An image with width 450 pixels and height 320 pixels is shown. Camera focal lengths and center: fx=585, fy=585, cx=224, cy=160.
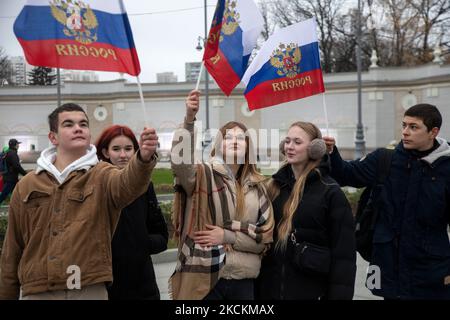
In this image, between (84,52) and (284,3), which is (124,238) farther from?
(284,3)

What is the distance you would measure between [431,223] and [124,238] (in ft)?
6.94

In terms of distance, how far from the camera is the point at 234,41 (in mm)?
5004

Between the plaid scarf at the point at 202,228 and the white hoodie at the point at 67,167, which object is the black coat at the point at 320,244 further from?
the white hoodie at the point at 67,167

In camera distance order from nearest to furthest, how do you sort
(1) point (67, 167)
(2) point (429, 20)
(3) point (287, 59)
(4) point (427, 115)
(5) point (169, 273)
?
(1) point (67, 167) < (4) point (427, 115) < (3) point (287, 59) < (5) point (169, 273) < (2) point (429, 20)

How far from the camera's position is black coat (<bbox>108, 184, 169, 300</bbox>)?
3918 mm

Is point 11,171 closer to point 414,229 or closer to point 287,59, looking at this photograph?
point 287,59

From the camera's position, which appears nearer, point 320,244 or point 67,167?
point 67,167

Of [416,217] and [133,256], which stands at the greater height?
[416,217]

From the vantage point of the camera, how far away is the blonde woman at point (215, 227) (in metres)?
3.55

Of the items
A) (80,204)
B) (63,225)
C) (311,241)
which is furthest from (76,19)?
(311,241)

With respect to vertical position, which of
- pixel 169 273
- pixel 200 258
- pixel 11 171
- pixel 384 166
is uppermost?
pixel 384 166

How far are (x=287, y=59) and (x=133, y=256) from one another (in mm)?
2690

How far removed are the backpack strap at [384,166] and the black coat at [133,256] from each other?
67.3 inches

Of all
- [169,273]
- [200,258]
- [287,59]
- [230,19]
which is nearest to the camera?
[200,258]
